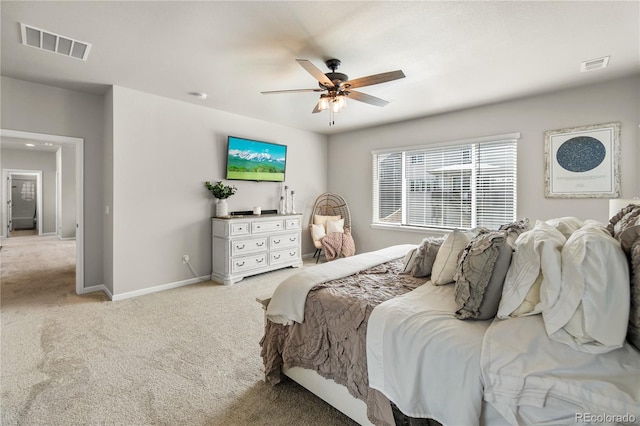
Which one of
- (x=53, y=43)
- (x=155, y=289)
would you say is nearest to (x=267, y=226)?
(x=155, y=289)

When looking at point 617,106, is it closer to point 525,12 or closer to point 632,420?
point 525,12

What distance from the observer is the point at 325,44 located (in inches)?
98.8

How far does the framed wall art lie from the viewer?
3299 millimetres

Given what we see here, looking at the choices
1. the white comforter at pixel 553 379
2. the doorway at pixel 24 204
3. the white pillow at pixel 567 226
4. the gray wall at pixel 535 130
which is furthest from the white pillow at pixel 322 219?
the doorway at pixel 24 204

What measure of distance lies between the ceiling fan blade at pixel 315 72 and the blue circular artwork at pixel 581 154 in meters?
3.06

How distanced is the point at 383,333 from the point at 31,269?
20.3ft

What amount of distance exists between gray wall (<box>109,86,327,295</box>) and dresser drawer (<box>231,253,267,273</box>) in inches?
20.8

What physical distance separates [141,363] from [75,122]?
3312 mm

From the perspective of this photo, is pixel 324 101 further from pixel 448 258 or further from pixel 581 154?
pixel 581 154

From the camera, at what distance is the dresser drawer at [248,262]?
14.0ft

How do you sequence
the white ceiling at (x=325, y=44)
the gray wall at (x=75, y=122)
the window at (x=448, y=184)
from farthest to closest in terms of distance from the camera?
the window at (x=448, y=184) → the gray wall at (x=75, y=122) → the white ceiling at (x=325, y=44)

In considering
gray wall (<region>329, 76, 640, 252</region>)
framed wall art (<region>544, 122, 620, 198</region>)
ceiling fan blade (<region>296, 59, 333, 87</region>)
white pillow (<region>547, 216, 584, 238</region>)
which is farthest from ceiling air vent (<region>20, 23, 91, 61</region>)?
framed wall art (<region>544, 122, 620, 198</region>)

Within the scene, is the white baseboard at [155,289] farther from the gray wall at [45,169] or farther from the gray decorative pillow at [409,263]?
the gray wall at [45,169]

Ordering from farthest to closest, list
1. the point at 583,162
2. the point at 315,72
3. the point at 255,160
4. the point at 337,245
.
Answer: the point at 337,245, the point at 255,160, the point at 583,162, the point at 315,72
